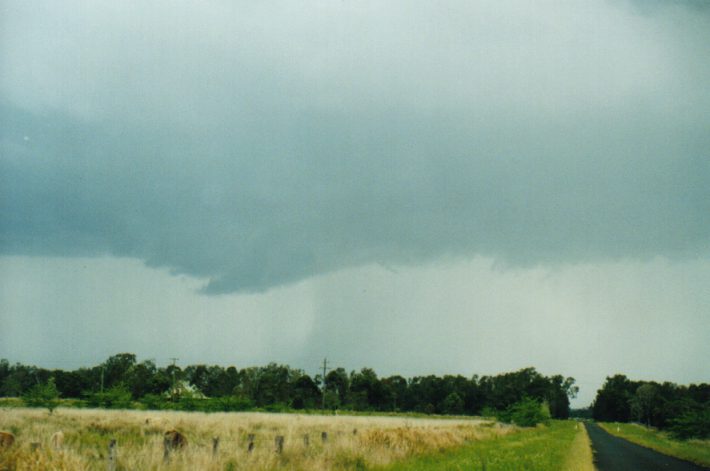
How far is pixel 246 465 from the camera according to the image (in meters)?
12.9

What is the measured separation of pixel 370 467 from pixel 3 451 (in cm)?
905

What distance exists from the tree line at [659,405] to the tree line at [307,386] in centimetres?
1648

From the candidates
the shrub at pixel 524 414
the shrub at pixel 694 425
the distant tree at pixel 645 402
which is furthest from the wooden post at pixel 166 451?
the distant tree at pixel 645 402

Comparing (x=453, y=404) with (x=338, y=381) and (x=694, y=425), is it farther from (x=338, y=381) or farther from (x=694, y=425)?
(x=694, y=425)

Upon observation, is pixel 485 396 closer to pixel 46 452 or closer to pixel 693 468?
pixel 693 468

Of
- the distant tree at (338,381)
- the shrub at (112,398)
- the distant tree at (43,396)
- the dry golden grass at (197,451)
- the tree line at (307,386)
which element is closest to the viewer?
the dry golden grass at (197,451)

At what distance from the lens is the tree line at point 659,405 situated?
1662 inches

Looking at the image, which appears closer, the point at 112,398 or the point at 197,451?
the point at 197,451

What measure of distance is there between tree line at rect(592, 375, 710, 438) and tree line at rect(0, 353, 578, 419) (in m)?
16.5

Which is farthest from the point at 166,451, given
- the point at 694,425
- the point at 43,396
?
the point at 694,425

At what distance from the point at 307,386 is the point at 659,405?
72757 mm

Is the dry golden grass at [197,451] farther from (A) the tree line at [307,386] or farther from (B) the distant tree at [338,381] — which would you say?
(B) the distant tree at [338,381]

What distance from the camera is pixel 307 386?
420 feet

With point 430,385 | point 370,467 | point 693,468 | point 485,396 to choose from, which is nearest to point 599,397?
point 485,396
